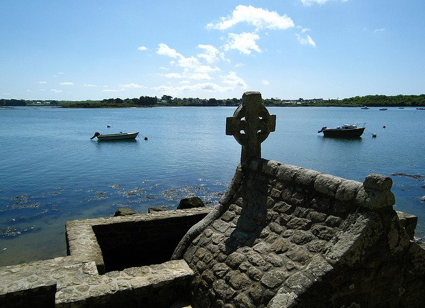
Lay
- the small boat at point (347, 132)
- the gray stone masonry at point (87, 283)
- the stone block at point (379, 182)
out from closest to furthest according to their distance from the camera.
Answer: the stone block at point (379, 182) → the gray stone masonry at point (87, 283) → the small boat at point (347, 132)

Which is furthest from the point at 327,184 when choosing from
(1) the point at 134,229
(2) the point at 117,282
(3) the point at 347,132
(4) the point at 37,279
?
(3) the point at 347,132

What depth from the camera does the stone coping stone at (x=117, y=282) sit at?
5834mm

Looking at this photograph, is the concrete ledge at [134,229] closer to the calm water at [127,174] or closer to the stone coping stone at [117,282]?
the stone coping stone at [117,282]

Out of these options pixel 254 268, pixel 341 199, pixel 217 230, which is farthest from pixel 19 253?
pixel 341 199

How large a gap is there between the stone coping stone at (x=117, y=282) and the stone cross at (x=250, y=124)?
270 centimetres

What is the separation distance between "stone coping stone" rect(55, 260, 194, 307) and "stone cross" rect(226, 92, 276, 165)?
8.86 feet

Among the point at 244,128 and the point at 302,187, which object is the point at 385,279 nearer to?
the point at 302,187

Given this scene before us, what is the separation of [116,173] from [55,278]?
26786 millimetres

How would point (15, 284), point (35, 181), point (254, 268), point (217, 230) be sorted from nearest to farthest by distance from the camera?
point (254, 268) < point (15, 284) < point (217, 230) < point (35, 181)

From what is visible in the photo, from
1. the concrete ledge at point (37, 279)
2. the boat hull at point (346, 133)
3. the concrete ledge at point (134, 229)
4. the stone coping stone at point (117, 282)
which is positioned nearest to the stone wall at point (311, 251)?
the stone coping stone at point (117, 282)

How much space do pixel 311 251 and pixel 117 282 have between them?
344 centimetres

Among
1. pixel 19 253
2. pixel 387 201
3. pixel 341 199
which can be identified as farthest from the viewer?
Answer: pixel 19 253

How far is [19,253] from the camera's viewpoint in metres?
15.8

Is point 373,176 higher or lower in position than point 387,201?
higher
